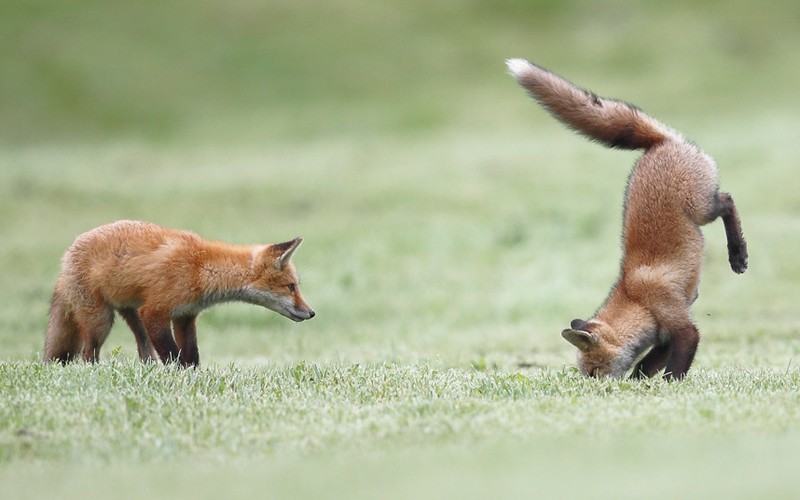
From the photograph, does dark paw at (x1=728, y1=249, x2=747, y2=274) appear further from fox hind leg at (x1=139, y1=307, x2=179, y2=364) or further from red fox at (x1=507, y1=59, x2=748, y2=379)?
fox hind leg at (x1=139, y1=307, x2=179, y2=364)

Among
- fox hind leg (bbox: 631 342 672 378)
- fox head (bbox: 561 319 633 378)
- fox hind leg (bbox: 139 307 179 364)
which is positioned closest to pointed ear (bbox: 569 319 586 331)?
fox head (bbox: 561 319 633 378)

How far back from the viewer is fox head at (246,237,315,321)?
9.34 m

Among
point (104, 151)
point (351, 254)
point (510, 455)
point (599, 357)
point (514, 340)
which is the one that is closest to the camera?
point (510, 455)

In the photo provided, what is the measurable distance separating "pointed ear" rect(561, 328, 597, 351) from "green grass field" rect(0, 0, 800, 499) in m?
0.28

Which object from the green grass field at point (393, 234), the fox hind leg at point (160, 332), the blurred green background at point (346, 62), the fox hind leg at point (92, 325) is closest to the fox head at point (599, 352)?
the green grass field at point (393, 234)

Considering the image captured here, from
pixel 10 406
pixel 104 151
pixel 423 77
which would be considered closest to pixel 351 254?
pixel 10 406

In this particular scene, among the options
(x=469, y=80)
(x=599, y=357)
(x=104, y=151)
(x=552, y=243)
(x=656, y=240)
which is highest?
(x=469, y=80)

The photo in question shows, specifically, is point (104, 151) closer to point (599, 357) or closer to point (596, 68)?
point (596, 68)

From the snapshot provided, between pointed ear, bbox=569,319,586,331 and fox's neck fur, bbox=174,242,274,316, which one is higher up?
fox's neck fur, bbox=174,242,274,316

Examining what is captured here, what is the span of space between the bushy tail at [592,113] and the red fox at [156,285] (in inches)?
100

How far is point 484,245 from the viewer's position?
752 inches

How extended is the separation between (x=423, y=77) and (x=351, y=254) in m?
19.3

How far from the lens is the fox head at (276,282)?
9.34 metres

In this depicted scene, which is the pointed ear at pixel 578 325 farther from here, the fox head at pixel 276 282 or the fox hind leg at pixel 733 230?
the fox head at pixel 276 282
